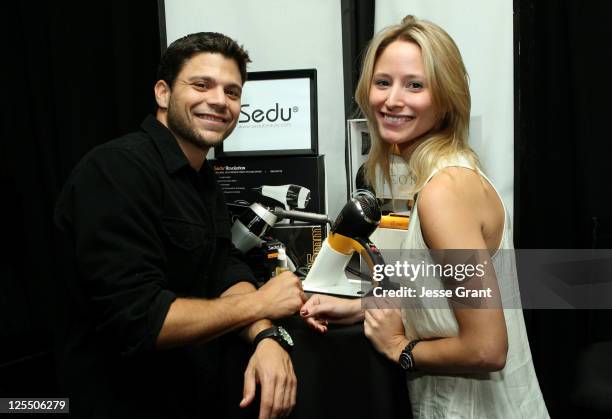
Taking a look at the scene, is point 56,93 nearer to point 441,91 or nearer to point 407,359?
point 441,91

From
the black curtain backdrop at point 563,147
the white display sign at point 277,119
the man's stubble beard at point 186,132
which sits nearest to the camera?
the man's stubble beard at point 186,132

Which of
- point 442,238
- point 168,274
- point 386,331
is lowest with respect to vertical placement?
point 386,331

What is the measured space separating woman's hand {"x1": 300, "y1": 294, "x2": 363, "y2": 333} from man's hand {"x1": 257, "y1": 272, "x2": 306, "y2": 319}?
3 centimetres

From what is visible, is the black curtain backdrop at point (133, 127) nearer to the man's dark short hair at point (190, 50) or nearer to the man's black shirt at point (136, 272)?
the man's black shirt at point (136, 272)

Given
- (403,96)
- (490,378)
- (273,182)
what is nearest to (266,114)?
(273,182)

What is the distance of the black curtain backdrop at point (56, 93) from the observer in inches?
81.8

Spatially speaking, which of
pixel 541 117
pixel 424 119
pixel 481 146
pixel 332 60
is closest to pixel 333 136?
pixel 332 60

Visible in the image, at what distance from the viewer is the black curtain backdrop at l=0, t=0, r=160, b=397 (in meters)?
2.08

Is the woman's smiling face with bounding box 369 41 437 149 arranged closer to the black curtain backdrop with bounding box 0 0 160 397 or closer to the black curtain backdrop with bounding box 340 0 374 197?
the black curtain backdrop with bounding box 340 0 374 197

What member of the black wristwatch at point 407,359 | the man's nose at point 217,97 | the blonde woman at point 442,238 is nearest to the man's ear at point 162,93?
the man's nose at point 217,97

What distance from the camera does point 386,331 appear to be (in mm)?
1177

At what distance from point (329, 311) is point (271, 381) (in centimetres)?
23

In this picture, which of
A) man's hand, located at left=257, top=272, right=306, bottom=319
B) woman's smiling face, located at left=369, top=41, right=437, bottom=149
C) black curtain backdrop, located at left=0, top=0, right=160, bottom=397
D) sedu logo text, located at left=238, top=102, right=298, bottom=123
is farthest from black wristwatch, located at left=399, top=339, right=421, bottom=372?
black curtain backdrop, located at left=0, top=0, right=160, bottom=397

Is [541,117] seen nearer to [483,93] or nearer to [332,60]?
[483,93]
